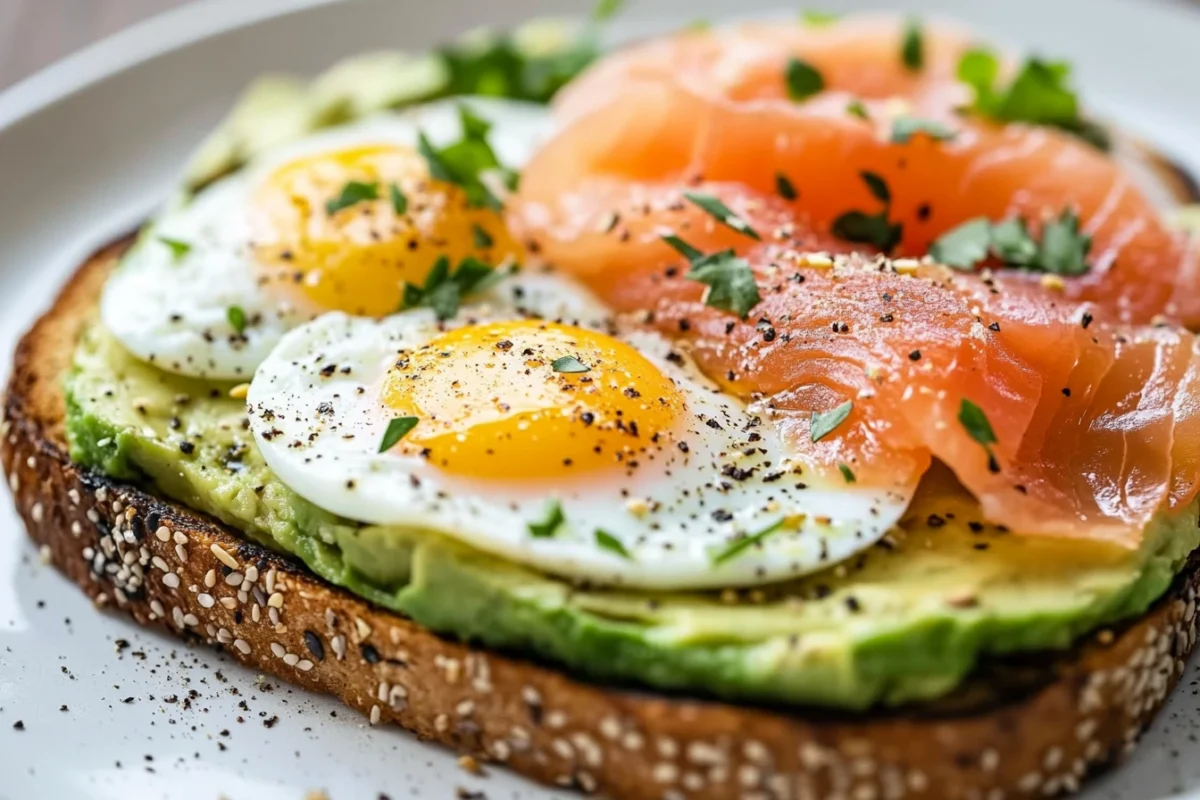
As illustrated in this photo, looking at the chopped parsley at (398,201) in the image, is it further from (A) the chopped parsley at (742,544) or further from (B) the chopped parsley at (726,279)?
(A) the chopped parsley at (742,544)

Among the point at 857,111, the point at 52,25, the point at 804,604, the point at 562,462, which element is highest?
the point at 857,111

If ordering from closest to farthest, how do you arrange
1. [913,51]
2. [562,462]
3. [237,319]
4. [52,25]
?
[562,462], [237,319], [913,51], [52,25]

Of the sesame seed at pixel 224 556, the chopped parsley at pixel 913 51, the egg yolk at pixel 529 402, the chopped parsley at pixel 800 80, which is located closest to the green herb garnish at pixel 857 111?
the chopped parsley at pixel 800 80

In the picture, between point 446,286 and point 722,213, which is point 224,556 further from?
point 722,213

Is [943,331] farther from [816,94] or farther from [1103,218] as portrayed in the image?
[816,94]

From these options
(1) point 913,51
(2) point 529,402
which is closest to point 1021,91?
Result: (1) point 913,51

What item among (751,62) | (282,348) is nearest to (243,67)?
(751,62)
